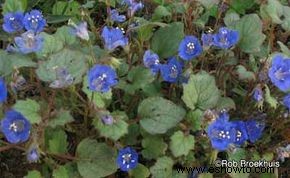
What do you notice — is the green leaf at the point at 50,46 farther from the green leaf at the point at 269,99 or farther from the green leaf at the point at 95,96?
the green leaf at the point at 269,99

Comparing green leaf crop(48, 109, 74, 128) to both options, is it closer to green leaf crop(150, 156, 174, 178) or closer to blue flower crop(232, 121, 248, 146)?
green leaf crop(150, 156, 174, 178)

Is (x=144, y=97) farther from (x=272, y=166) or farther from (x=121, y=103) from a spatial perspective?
(x=272, y=166)

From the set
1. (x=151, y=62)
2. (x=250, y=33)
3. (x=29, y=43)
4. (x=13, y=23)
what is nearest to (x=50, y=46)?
(x=29, y=43)

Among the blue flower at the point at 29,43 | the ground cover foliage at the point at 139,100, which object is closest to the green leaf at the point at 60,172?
the ground cover foliage at the point at 139,100

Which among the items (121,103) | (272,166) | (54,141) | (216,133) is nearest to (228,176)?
(272,166)

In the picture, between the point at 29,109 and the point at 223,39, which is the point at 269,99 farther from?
the point at 29,109
